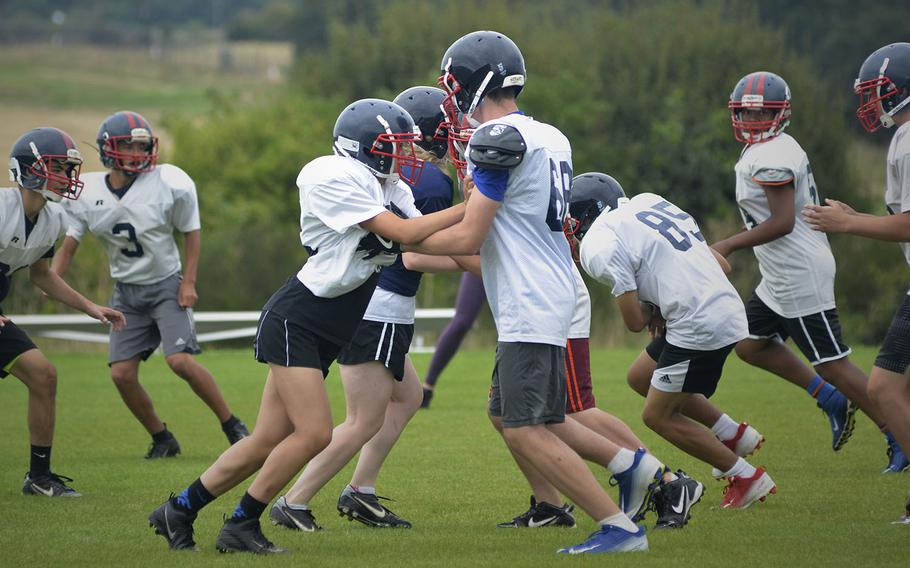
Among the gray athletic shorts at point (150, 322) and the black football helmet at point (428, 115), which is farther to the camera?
the gray athletic shorts at point (150, 322)

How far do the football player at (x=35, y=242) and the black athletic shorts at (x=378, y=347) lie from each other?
205 cm

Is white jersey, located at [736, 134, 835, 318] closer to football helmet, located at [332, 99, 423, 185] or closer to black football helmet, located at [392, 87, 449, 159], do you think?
black football helmet, located at [392, 87, 449, 159]

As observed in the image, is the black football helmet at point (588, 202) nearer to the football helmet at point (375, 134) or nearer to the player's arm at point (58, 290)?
the football helmet at point (375, 134)

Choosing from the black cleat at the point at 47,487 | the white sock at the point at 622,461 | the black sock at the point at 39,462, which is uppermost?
the white sock at the point at 622,461

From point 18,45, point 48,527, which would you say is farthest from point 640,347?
point 18,45

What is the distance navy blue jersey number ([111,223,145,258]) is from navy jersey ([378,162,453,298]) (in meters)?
2.84

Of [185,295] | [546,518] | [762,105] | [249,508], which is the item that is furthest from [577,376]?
[185,295]

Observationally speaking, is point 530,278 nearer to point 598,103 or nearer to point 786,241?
point 786,241

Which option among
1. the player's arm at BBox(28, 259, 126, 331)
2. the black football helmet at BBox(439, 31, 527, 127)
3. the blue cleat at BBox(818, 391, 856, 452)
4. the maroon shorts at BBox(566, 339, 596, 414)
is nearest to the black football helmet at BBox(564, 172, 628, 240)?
the maroon shorts at BBox(566, 339, 596, 414)

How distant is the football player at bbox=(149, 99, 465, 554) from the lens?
530cm

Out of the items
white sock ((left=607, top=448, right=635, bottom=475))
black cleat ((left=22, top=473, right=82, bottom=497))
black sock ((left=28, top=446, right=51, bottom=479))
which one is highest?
white sock ((left=607, top=448, right=635, bottom=475))

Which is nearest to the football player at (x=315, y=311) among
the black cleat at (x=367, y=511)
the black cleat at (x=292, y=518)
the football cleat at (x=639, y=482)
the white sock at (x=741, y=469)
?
the black cleat at (x=292, y=518)

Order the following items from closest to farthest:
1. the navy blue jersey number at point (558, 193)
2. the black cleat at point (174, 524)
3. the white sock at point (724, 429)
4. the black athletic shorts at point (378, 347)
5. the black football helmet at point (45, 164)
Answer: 1. the navy blue jersey number at point (558, 193)
2. the black cleat at point (174, 524)
3. the black athletic shorts at point (378, 347)
4. the white sock at point (724, 429)
5. the black football helmet at point (45, 164)

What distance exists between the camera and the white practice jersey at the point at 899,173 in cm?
597
